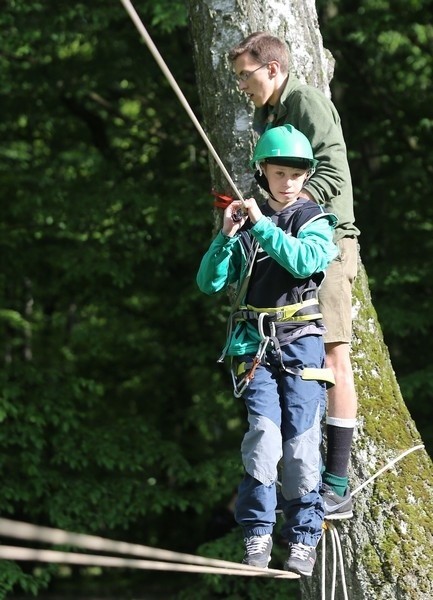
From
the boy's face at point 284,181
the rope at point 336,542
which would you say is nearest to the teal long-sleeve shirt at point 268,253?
the boy's face at point 284,181

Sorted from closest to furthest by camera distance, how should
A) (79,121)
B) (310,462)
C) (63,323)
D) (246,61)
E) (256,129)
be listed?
(310,462) < (246,61) < (256,129) < (79,121) < (63,323)

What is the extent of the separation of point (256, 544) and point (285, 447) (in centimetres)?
27

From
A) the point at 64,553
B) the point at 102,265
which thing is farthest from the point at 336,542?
the point at 102,265

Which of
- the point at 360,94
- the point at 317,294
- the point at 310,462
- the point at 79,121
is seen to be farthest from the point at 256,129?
the point at 79,121

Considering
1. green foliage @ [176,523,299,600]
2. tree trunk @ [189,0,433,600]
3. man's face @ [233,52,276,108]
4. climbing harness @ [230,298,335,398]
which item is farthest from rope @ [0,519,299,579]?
green foliage @ [176,523,299,600]

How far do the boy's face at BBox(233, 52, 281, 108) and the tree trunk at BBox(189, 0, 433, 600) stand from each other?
442 millimetres

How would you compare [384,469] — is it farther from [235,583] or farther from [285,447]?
[235,583]

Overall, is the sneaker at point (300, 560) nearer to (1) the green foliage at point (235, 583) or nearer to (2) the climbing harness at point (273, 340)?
(2) the climbing harness at point (273, 340)

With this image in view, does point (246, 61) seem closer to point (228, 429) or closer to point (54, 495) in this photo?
point (54, 495)

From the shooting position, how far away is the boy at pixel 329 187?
306 cm

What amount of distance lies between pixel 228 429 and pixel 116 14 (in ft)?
15.8

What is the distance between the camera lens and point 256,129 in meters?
3.35

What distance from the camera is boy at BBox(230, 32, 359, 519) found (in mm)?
3064

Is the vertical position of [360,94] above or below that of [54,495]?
above
